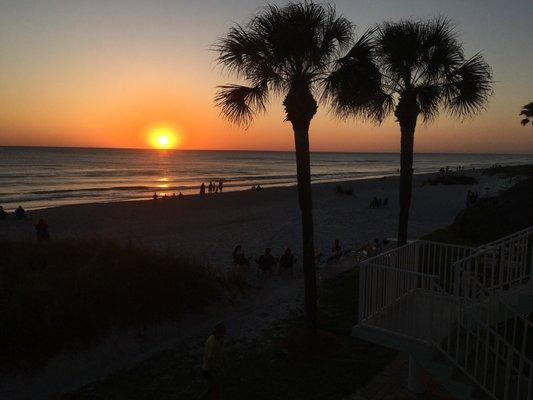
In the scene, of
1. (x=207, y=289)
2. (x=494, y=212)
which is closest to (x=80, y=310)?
(x=207, y=289)

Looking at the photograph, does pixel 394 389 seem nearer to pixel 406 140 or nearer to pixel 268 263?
pixel 406 140

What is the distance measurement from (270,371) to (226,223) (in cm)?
1974

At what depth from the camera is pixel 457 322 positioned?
20.8 ft

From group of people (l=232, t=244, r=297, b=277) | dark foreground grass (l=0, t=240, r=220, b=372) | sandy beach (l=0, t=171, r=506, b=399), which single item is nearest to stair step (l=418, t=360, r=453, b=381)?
sandy beach (l=0, t=171, r=506, b=399)

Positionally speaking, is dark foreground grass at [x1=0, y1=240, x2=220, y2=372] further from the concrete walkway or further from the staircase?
the staircase

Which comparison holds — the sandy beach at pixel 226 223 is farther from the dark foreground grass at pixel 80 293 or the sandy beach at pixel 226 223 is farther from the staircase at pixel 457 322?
the staircase at pixel 457 322

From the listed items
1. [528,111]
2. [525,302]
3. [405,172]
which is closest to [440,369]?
[525,302]

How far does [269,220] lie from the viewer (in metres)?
29.4

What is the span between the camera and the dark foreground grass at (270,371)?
8.00 m

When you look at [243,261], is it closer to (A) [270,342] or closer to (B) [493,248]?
(A) [270,342]

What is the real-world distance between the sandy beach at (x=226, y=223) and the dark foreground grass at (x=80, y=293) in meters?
4.29

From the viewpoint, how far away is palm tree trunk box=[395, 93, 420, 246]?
11672mm

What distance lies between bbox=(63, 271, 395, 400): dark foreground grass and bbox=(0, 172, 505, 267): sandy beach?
269 inches

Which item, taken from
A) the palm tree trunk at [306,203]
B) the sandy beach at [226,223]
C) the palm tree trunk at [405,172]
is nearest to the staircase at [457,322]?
the palm tree trunk at [306,203]
